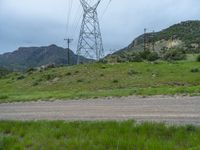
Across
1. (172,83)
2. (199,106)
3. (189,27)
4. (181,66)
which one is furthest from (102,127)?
(189,27)

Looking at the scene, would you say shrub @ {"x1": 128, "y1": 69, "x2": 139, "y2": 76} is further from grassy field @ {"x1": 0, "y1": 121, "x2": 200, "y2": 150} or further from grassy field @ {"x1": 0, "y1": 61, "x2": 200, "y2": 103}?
grassy field @ {"x1": 0, "y1": 121, "x2": 200, "y2": 150}

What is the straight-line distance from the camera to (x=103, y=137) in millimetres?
11539

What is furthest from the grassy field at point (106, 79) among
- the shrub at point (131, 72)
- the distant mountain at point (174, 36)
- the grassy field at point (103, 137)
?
the distant mountain at point (174, 36)

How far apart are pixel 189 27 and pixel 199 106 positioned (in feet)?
533

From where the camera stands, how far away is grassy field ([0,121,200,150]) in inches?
421

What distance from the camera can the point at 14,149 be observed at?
37.8 feet

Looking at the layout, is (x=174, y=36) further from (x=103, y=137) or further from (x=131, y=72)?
(x=103, y=137)

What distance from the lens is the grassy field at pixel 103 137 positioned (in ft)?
35.1

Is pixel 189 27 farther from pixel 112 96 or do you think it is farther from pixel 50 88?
pixel 112 96

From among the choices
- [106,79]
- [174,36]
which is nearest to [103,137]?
[106,79]

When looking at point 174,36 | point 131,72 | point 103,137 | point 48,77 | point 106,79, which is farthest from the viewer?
point 174,36

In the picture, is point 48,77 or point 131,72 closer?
point 131,72

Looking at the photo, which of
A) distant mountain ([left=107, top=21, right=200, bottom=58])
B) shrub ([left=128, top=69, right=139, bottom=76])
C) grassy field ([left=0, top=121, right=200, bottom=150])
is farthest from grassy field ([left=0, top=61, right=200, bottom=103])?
distant mountain ([left=107, top=21, right=200, bottom=58])

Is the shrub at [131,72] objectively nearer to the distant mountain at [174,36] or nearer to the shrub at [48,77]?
the shrub at [48,77]
